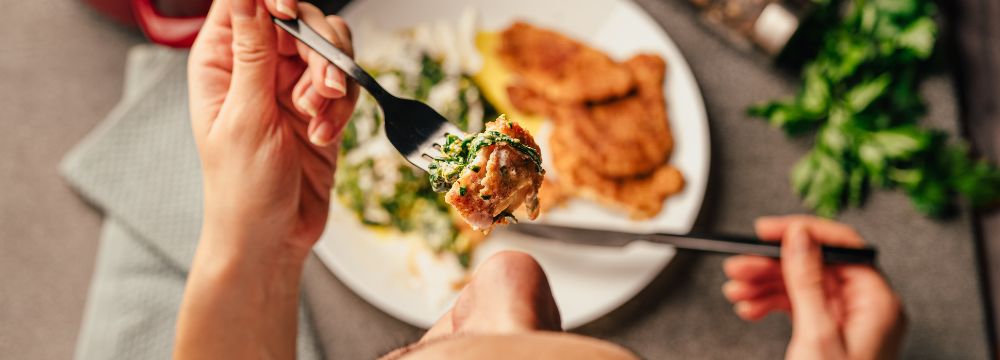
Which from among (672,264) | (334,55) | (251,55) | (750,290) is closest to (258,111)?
(251,55)

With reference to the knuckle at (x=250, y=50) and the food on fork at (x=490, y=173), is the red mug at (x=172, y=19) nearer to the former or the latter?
the knuckle at (x=250, y=50)

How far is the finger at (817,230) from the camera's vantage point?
126 centimetres

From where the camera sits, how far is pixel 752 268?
129cm

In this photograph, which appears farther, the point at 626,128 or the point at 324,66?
the point at 626,128

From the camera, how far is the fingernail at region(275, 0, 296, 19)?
0.95 metres

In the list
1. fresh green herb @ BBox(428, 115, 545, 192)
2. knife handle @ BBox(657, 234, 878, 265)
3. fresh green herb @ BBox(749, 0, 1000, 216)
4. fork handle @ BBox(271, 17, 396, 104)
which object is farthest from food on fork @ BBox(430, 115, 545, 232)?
fresh green herb @ BBox(749, 0, 1000, 216)

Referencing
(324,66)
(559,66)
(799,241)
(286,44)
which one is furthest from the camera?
(559,66)

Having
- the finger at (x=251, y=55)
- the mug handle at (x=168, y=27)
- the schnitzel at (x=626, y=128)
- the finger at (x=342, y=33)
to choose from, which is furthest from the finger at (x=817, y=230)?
the mug handle at (x=168, y=27)

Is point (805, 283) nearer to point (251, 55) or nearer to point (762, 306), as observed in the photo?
point (762, 306)

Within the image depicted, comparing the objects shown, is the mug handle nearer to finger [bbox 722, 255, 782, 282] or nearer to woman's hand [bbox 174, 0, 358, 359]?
woman's hand [bbox 174, 0, 358, 359]

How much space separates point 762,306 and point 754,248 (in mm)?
122

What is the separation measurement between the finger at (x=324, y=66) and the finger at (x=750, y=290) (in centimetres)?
79

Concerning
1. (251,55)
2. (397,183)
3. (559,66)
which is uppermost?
(251,55)

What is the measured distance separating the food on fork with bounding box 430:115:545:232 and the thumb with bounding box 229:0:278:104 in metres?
0.36
